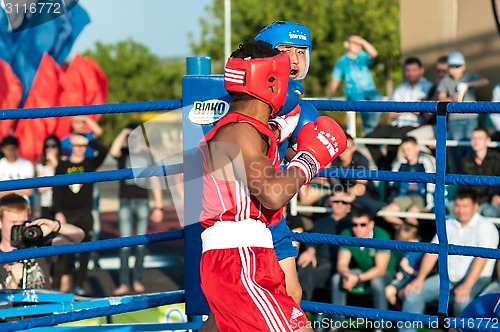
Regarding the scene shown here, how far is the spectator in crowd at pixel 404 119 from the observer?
804 cm

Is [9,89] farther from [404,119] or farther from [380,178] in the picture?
[380,178]

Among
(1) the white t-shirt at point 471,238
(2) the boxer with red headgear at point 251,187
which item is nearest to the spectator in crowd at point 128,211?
(1) the white t-shirt at point 471,238

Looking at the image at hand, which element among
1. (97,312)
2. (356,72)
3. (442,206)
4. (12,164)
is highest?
(356,72)

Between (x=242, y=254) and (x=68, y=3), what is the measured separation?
742cm

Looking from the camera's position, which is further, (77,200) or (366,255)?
(77,200)

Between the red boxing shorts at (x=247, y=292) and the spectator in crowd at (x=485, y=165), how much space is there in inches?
149

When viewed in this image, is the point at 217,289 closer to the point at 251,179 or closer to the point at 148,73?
the point at 251,179

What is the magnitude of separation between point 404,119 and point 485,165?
1381 mm

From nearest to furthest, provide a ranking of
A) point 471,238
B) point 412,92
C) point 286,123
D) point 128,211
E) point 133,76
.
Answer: point 286,123 → point 471,238 → point 412,92 → point 128,211 → point 133,76

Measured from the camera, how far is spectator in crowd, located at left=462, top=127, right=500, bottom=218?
23.2ft

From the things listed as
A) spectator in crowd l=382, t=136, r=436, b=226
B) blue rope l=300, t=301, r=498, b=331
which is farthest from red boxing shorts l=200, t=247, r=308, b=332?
spectator in crowd l=382, t=136, r=436, b=226

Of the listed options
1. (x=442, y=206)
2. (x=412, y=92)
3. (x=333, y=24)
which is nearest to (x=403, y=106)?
(x=442, y=206)

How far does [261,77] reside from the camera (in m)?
3.55

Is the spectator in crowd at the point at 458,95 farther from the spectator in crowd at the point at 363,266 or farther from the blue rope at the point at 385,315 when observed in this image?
the blue rope at the point at 385,315
